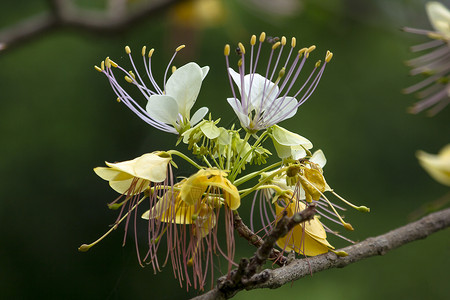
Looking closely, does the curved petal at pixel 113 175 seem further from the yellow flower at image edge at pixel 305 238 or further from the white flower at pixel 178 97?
the yellow flower at image edge at pixel 305 238

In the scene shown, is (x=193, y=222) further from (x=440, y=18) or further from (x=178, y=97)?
(x=440, y=18)

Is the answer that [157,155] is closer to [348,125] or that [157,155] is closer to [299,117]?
[299,117]

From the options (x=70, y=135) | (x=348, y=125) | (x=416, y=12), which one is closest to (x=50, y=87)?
(x=70, y=135)

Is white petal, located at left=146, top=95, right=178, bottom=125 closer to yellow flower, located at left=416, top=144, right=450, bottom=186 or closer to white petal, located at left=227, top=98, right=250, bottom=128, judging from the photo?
white petal, located at left=227, top=98, right=250, bottom=128

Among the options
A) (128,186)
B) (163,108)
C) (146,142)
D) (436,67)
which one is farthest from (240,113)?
(146,142)

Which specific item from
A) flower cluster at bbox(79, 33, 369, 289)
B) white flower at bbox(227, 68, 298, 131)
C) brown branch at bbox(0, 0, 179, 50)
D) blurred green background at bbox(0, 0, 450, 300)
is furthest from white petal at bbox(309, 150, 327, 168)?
blurred green background at bbox(0, 0, 450, 300)
